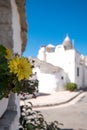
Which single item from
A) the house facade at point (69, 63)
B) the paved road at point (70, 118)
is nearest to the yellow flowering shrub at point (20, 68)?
the paved road at point (70, 118)

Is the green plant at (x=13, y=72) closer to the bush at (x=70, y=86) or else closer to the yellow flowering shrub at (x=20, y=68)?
the yellow flowering shrub at (x=20, y=68)

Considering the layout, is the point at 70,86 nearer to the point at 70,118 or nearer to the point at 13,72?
the point at 70,118

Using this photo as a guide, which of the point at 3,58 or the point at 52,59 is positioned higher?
the point at 52,59

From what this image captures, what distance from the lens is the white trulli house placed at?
32.1 m

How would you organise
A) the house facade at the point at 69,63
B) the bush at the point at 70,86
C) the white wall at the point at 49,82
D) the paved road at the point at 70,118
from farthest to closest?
the house facade at the point at 69,63, the bush at the point at 70,86, the white wall at the point at 49,82, the paved road at the point at 70,118

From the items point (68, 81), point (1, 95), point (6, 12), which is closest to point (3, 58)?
point (1, 95)

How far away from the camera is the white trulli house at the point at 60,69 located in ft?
105

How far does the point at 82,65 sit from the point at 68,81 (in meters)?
4.96

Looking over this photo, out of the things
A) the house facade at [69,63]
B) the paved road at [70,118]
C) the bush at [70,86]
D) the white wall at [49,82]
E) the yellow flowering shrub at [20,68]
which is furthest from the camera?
the house facade at [69,63]

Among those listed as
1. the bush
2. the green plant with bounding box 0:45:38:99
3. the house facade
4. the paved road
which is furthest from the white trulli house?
the green plant with bounding box 0:45:38:99

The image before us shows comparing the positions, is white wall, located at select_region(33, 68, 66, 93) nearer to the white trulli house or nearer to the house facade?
the white trulli house

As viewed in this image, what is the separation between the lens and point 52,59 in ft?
123

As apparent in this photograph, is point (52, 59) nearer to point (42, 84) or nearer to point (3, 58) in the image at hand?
point (42, 84)

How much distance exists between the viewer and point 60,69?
1330 inches
